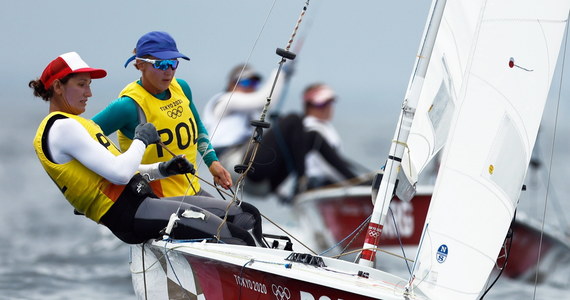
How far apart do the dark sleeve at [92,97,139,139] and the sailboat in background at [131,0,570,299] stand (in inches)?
19.4

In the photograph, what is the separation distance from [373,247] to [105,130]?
3.75ft

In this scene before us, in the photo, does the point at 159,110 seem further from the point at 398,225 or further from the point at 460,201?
the point at 398,225

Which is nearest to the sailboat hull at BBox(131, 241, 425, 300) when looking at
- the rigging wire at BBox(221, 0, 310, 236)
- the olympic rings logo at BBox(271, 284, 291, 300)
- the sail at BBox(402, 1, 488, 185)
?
the olympic rings logo at BBox(271, 284, 291, 300)

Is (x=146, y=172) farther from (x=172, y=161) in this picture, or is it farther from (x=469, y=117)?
(x=469, y=117)

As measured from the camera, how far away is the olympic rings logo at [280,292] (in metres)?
3.94

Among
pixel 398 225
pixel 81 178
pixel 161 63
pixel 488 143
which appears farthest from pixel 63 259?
pixel 488 143

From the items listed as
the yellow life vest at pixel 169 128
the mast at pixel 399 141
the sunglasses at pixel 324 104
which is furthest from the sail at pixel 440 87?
the sunglasses at pixel 324 104

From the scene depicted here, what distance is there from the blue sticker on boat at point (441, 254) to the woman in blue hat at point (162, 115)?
101 cm

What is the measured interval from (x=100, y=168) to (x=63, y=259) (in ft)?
17.7

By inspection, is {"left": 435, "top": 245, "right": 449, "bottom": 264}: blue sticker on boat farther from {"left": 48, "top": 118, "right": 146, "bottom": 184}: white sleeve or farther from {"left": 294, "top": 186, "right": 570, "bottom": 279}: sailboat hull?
{"left": 294, "top": 186, "right": 570, "bottom": 279}: sailboat hull

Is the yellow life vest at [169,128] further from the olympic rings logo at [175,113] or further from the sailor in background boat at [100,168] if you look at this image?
the sailor in background boat at [100,168]

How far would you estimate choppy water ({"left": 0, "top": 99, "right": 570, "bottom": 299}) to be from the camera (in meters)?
7.42

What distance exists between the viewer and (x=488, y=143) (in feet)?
13.1

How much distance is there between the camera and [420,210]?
977 cm
